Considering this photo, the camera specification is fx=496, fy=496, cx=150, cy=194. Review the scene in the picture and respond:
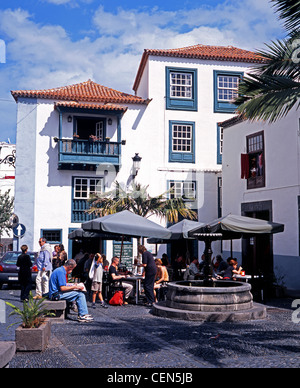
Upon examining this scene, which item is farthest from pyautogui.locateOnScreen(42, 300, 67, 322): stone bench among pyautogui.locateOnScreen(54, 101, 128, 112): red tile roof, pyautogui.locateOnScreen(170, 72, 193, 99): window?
pyautogui.locateOnScreen(170, 72, 193, 99): window

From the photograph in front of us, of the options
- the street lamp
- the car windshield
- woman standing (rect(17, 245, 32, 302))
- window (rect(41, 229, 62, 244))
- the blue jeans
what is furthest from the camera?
window (rect(41, 229, 62, 244))

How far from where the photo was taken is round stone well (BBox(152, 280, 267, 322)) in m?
10.6

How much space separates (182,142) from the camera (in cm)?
2712

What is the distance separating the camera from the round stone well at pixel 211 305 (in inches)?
416

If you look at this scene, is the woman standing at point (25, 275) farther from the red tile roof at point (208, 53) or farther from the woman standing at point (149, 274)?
the red tile roof at point (208, 53)

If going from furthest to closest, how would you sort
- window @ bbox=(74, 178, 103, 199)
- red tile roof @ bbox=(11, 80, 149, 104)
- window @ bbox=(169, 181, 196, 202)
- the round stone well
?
window @ bbox=(169, 181, 196, 202), window @ bbox=(74, 178, 103, 199), red tile roof @ bbox=(11, 80, 149, 104), the round stone well

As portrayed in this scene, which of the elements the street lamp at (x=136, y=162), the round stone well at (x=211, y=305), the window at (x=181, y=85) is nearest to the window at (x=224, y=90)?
the window at (x=181, y=85)

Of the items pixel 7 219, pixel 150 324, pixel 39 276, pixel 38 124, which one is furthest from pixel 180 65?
pixel 7 219

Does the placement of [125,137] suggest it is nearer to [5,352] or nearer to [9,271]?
[9,271]

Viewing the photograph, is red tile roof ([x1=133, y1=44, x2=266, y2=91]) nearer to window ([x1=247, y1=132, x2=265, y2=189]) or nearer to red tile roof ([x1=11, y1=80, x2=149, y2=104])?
red tile roof ([x1=11, y1=80, x2=149, y2=104])

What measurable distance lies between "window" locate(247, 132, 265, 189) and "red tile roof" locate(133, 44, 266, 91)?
22.2ft

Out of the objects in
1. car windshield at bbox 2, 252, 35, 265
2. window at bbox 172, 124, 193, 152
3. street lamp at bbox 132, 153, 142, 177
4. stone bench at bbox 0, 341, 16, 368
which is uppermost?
window at bbox 172, 124, 193, 152

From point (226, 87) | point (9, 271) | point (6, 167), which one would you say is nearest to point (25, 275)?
point (9, 271)

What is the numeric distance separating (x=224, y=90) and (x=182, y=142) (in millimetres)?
3864
